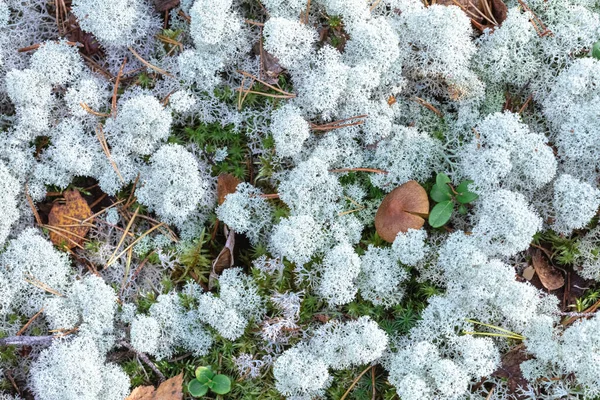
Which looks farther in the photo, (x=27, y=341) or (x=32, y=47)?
(x=32, y=47)

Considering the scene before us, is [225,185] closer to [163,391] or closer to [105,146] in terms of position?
[105,146]

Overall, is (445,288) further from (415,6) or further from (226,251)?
(415,6)

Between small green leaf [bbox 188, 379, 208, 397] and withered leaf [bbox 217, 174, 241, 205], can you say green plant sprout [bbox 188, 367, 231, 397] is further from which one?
withered leaf [bbox 217, 174, 241, 205]

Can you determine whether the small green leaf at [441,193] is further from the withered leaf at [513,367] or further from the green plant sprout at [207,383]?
the green plant sprout at [207,383]

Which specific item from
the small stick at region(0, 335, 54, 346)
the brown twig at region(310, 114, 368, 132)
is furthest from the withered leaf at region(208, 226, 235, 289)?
the small stick at region(0, 335, 54, 346)

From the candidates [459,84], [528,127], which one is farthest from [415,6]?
[528,127]

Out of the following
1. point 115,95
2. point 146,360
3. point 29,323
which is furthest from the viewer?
point 115,95

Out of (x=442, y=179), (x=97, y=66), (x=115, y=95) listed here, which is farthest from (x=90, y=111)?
(x=442, y=179)

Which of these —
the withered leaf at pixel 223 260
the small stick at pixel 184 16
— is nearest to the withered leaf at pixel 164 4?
the small stick at pixel 184 16
